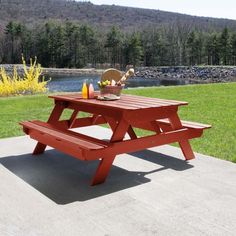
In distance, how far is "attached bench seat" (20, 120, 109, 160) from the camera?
9.48ft

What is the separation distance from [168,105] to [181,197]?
95 cm

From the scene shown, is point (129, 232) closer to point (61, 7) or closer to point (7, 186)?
point (7, 186)

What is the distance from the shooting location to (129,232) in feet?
7.56

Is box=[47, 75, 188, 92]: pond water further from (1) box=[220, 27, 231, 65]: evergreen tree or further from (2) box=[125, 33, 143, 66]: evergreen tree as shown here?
(2) box=[125, 33, 143, 66]: evergreen tree

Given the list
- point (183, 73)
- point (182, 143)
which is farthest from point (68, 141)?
point (183, 73)

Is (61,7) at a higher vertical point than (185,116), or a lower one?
higher

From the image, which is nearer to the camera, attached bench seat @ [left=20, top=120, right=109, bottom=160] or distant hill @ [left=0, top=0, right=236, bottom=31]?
attached bench seat @ [left=20, top=120, right=109, bottom=160]

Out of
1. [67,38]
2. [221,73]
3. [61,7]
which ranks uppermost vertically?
[61,7]

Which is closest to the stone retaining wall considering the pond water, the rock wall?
the rock wall

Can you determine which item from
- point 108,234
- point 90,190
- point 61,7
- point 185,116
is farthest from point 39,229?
point 61,7

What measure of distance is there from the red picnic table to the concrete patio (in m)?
0.24

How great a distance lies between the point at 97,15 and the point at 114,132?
326 ft

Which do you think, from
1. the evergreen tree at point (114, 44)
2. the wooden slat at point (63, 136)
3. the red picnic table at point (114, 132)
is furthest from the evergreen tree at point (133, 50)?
the wooden slat at point (63, 136)

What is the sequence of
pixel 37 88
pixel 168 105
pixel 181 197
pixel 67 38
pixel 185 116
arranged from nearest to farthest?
pixel 181 197 → pixel 168 105 → pixel 185 116 → pixel 37 88 → pixel 67 38
